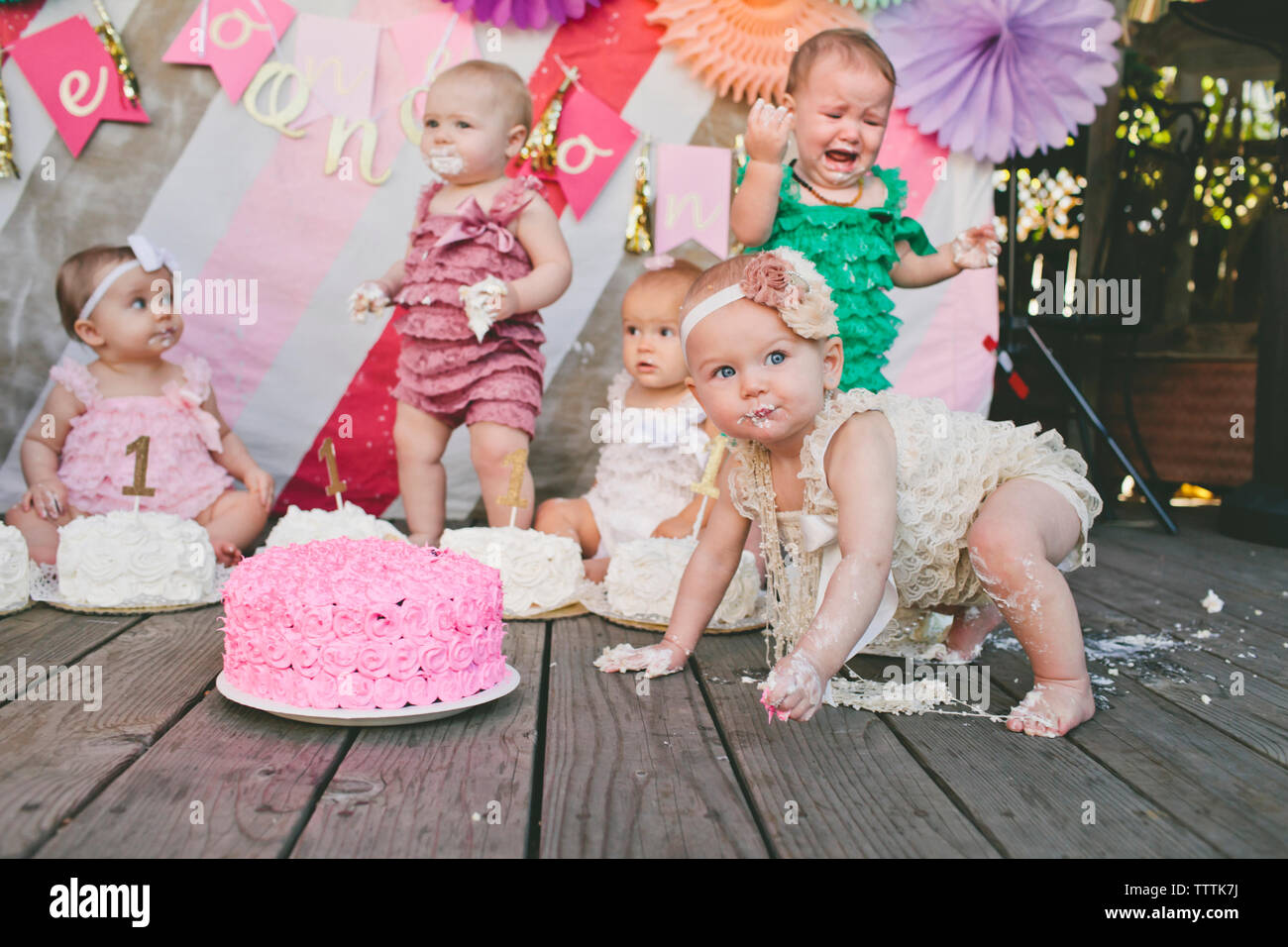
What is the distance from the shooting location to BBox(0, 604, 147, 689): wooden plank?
2.14 meters

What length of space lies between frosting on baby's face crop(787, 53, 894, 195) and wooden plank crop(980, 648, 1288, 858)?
1323 mm

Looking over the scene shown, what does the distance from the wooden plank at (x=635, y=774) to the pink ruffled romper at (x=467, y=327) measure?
3.76 feet

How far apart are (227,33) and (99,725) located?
109 inches

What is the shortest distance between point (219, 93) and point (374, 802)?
3075 millimetres

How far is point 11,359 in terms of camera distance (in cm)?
374

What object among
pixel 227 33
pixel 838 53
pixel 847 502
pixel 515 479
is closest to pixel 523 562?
pixel 515 479

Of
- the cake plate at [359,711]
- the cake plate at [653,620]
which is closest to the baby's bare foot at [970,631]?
the cake plate at [653,620]

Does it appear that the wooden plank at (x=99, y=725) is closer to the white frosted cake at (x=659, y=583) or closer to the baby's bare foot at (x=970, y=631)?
the white frosted cake at (x=659, y=583)

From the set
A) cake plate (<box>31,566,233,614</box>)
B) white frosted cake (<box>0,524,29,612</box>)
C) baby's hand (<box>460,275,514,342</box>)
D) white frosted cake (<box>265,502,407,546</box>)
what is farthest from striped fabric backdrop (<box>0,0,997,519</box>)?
white frosted cake (<box>0,524,29,612</box>)

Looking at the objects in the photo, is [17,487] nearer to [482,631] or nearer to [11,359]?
[11,359]

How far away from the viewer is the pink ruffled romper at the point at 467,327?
309cm

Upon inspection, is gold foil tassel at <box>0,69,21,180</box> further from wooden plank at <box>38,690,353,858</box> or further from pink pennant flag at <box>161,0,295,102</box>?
wooden plank at <box>38,690,353,858</box>

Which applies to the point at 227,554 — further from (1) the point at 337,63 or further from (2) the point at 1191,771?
(2) the point at 1191,771

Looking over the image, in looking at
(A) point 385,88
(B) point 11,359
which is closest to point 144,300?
(B) point 11,359
